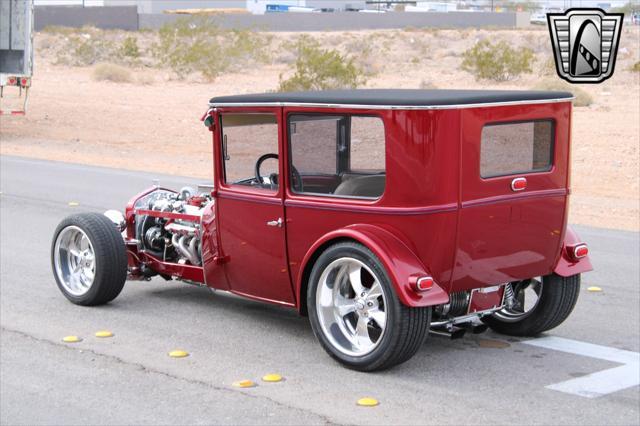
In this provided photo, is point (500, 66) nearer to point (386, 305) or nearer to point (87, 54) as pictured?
point (87, 54)

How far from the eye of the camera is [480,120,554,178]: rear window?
6365 millimetres

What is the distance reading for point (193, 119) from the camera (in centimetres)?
2770

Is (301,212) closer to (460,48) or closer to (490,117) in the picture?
(490,117)

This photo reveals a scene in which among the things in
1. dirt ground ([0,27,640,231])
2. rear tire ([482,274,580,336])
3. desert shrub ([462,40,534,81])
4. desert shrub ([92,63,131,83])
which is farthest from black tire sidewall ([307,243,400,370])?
desert shrub ([92,63,131,83])

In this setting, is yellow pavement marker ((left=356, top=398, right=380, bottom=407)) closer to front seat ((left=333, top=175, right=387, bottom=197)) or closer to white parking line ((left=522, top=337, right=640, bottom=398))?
white parking line ((left=522, top=337, right=640, bottom=398))

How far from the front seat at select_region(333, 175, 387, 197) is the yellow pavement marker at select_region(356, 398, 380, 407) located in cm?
127

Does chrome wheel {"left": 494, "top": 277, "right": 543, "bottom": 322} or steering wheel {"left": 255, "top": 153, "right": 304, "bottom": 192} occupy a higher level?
steering wheel {"left": 255, "top": 153, "right": 304, "bottom": 192}

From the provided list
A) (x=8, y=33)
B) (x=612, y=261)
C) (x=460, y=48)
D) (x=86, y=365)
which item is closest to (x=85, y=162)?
(x=8, y=33)

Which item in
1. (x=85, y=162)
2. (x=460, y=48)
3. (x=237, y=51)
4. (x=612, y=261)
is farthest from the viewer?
(x=460, y=48)

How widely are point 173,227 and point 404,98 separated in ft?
8.26

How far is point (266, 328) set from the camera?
24.9ft

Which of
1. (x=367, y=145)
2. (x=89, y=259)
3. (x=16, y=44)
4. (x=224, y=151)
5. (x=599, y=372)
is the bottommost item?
(x=599, y=372)

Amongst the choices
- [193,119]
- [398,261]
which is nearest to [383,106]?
[398,261]

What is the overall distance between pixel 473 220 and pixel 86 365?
8.49ft
